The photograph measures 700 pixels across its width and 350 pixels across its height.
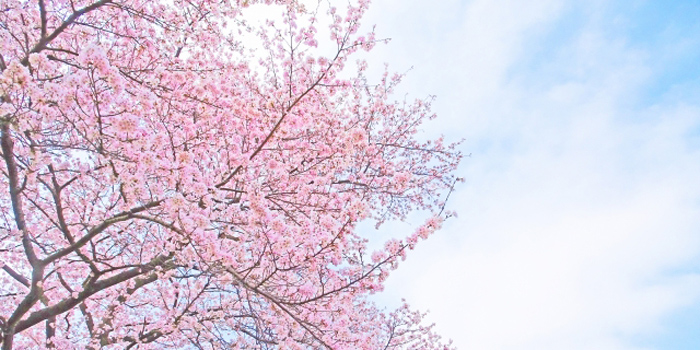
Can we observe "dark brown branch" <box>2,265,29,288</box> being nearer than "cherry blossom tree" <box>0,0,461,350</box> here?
No

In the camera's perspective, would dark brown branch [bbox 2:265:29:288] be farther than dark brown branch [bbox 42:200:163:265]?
Yes

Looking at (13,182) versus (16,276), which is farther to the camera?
(16,276)

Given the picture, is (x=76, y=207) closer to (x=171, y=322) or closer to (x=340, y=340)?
(x=171, y=322)

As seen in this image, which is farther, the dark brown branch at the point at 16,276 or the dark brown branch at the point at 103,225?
the dark brown branch at the point at 16,276

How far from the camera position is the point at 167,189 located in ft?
21.1

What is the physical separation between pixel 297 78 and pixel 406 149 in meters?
4.58

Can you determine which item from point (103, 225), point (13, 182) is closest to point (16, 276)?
point (13, 182)

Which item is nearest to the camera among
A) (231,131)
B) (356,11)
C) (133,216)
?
(133,216)

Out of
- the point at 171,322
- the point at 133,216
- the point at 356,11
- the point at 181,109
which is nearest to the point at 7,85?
the point at 133,216

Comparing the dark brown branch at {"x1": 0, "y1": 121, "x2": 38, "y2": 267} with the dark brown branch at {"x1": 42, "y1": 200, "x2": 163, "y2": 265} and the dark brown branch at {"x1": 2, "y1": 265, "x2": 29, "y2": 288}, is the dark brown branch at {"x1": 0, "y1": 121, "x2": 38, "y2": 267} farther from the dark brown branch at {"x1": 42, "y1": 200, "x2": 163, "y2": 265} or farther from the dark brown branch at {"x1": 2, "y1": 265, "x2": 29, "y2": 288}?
the dark brown branch at {"x1": 2, "y1": 265, "x2": 29, "y2": 288}

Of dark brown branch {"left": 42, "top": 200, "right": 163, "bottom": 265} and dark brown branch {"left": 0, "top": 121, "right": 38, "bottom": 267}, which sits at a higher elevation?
dark brown branch {"left": 0, "top": 121, "right": 38, "bottom": 267}

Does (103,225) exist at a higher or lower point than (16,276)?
lower

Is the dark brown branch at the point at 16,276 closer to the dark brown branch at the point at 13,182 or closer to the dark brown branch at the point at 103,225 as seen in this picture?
the dark brown branch at the point at 13,182

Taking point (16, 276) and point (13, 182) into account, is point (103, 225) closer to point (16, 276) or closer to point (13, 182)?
point (13, 182)
